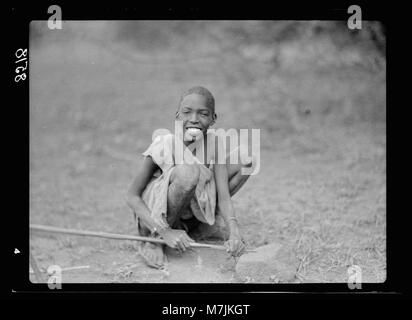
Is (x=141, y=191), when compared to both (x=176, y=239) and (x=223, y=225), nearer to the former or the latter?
(x=176, y=239)

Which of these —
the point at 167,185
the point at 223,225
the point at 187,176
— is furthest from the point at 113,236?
the point at 223,225

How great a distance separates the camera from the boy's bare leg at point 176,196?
373 cm

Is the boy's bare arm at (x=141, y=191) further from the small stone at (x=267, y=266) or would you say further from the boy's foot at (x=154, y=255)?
the small stone at (x=267, y=266)

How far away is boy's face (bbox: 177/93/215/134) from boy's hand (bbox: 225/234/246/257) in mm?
637

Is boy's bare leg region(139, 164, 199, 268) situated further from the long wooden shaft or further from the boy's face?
the boy's face

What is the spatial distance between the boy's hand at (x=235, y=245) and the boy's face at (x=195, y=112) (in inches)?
25.1

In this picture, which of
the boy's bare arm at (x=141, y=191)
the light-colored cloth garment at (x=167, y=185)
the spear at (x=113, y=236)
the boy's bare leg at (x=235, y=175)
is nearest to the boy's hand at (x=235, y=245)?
the spear at (x=113, y=236)

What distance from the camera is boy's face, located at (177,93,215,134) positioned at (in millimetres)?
3766

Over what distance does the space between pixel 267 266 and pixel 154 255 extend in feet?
2.12

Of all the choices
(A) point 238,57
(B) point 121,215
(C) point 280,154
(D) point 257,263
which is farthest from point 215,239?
(A) point 238,57

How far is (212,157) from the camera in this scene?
3924 mm

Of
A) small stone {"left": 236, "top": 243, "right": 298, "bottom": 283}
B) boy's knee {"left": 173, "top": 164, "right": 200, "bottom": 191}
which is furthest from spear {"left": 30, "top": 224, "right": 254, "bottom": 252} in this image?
boy's knee {"left": 173, "top": 164, "right": 200, "bottom": 191}

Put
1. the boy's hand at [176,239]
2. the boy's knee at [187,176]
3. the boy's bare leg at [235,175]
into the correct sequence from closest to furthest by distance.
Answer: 1. the boy's knee at [187,176]
2. the boy's hand at [176,239]
3. the boy's bare leg at [235,175]

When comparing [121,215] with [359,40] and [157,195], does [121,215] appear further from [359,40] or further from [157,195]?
[359,40]
